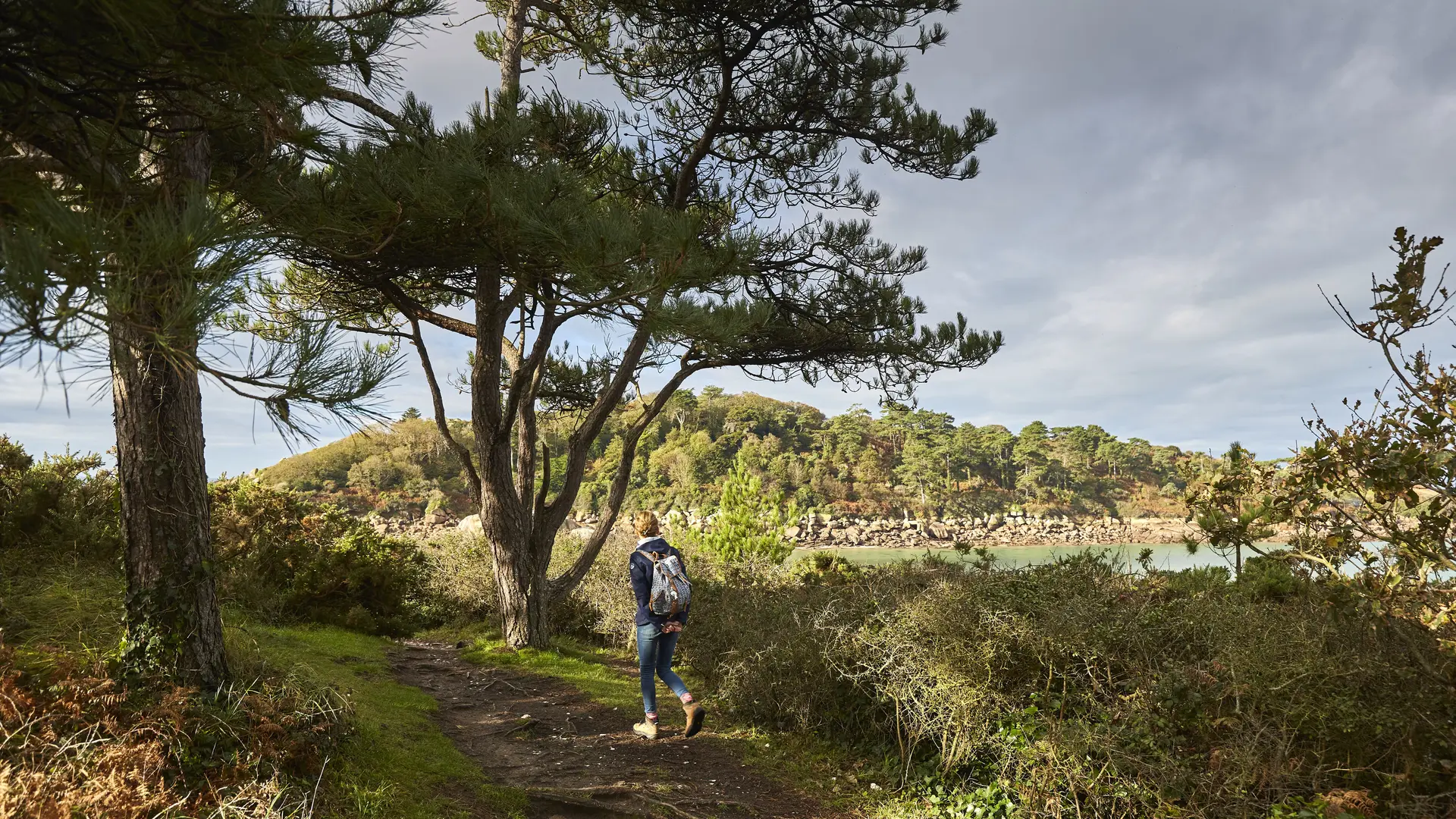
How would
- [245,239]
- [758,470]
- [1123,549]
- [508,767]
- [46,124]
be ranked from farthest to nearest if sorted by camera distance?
[758,470] < [1123,549] < [508,767] < [46,124] < [245,239]

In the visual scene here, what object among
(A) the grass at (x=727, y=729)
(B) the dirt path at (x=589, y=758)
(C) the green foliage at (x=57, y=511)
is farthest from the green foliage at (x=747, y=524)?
(C) the green foliage at (x=57, y=511)

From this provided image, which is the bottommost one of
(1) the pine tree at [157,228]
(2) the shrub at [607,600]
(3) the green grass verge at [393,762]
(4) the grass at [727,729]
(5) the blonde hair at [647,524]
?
(4) the grass at [727,729]

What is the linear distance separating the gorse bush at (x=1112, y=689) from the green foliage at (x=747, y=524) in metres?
5.01

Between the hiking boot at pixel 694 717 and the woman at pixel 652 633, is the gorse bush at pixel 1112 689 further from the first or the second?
the woman at pixel 652 633

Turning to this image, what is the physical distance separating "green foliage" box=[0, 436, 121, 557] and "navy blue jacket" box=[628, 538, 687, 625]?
15.7ft

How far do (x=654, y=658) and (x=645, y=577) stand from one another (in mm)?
638

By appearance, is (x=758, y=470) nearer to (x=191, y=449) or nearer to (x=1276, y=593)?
(x=1276, y=593)

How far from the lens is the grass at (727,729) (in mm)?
4980

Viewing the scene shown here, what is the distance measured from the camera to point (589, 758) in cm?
518

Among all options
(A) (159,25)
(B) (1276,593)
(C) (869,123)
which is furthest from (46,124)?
(B) (1276,593)

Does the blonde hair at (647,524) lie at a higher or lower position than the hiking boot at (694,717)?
higher

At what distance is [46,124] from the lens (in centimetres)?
300

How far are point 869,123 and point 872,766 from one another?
21.1ft

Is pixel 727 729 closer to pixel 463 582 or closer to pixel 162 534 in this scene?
pixel 162 534
